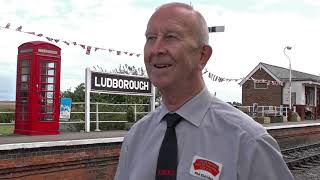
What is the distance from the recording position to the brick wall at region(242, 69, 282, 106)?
38.1 metres

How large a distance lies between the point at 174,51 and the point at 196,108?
0.25 metres

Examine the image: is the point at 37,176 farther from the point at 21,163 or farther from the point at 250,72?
the point at 250,72

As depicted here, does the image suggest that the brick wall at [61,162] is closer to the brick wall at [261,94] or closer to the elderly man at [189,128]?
the elderly man at [189,128]

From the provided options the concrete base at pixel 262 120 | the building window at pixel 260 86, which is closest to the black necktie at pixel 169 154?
the concrete base at pixel 262 120

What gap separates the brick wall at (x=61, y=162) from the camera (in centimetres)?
754

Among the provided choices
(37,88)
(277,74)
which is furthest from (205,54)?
(277,74)

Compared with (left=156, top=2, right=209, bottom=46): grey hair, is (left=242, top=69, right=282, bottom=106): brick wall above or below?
above

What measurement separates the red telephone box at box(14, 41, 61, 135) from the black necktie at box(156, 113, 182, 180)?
9.41 m

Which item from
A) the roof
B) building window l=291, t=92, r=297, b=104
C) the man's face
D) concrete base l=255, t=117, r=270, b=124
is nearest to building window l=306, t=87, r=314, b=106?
the roof

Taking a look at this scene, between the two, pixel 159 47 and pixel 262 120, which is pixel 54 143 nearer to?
pixel 159 47

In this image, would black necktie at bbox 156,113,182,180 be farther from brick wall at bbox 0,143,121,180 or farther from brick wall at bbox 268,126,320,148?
brick wall at bbox 268,126,320,148

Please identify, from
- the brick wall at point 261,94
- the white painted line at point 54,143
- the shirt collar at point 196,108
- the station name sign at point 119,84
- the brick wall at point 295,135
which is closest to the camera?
the shirt collar at point 196,108

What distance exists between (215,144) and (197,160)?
93 mm

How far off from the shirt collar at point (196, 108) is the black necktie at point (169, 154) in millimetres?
36
